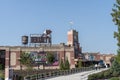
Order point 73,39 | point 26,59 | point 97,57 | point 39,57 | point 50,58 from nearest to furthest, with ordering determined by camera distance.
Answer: point 26,59 < point 50,58 < point 39,57 < point 97,57 < point 73,39

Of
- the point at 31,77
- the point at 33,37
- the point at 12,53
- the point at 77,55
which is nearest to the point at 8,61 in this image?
the point at 12,53

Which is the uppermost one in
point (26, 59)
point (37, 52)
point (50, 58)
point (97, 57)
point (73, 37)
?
point (73, 37)

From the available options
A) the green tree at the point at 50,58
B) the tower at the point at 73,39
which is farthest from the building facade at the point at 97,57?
the green tree at the point at 50,58

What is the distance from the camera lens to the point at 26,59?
371 ft

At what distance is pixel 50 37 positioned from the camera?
12175cm

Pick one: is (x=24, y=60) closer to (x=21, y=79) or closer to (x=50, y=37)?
(x=50, y=37)

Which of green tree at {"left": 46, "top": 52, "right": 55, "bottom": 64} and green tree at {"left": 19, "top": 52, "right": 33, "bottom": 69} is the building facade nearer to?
green tree at {"left": 46, "top": 52, "right": 55, "bottom": 64}

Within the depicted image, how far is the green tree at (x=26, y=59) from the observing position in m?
112

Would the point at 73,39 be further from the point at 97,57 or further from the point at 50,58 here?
the point at 50,58

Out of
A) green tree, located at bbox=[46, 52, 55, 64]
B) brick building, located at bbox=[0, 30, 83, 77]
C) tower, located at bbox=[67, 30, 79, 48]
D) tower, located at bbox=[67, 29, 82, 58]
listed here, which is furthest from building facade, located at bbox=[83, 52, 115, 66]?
green tree, located at bbox=[46, 52, 55, 64]

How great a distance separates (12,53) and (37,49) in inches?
316

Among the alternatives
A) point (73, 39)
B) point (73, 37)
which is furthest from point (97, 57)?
point (73, 37)

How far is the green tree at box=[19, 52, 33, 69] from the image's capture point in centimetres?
11193

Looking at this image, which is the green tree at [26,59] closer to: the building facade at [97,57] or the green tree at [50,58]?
the green tree at [50,58]
